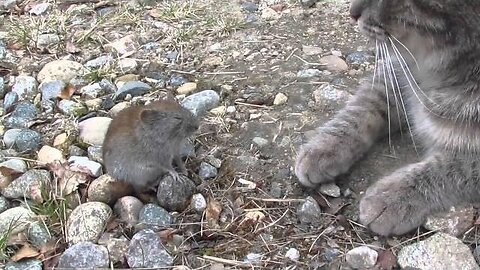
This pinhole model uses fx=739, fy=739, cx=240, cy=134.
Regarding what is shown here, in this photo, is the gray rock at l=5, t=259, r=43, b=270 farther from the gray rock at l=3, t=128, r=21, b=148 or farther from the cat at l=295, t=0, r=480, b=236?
the cat at l=295, t=0, r=480, b=236

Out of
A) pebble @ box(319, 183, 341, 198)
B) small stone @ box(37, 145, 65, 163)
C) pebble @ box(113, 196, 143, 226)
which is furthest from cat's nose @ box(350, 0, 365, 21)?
small stone @ box(37, 145, 65, 163)

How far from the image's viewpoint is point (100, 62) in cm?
328

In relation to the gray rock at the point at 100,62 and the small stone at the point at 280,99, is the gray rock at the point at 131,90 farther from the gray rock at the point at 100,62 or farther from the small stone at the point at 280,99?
the small stone at the point at 280,99

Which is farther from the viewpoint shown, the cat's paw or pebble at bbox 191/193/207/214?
pebble at bbox 191/193/207/214

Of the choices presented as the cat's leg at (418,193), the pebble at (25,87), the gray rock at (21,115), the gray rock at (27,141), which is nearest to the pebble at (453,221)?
the cat's leg at (418,193)

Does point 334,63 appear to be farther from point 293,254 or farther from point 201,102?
point 293,254

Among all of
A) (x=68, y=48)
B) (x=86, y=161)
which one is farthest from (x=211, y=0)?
(x=86, y=161)

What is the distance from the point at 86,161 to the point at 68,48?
1004mm

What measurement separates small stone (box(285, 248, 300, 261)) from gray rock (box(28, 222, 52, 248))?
0.74 m

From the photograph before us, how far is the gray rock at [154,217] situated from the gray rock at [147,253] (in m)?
0.10

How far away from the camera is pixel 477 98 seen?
2.27 metres

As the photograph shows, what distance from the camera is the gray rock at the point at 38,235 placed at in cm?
228

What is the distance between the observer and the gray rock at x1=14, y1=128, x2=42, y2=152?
2.73m

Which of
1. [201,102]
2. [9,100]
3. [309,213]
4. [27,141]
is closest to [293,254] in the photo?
[309,213]
